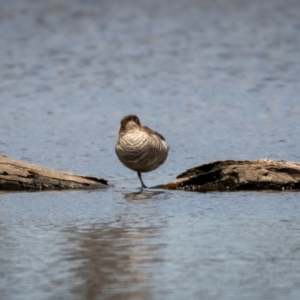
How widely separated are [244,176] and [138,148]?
1176 mm

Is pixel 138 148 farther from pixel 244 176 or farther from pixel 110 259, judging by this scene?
pixel 110 259

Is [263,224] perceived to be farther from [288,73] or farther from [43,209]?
[288,73]

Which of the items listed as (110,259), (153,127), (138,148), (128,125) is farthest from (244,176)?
(153,127)

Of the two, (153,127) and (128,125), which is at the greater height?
(153,127)

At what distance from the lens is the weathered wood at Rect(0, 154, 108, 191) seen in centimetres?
977

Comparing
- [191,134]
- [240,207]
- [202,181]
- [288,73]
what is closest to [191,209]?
[240,207]

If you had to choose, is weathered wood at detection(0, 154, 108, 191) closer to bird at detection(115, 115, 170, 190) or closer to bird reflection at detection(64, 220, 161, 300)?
bird at detection(115, 115, 170, 190)

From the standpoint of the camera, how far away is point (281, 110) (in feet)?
47.9

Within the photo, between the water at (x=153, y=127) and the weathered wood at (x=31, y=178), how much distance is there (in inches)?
8.3

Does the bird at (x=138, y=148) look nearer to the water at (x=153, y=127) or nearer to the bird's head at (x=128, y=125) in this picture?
the bird's head at (x=128, y=125)

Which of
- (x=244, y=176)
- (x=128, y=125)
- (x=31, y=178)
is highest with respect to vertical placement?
(x=128, y=125)

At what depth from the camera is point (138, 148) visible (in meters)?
10.1

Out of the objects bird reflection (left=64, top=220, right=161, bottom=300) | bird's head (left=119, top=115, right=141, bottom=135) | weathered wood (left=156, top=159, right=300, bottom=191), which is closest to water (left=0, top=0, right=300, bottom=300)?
bird reflection (left=64, top=220, right=161, bottom=300)

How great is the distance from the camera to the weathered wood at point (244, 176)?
9.45m
